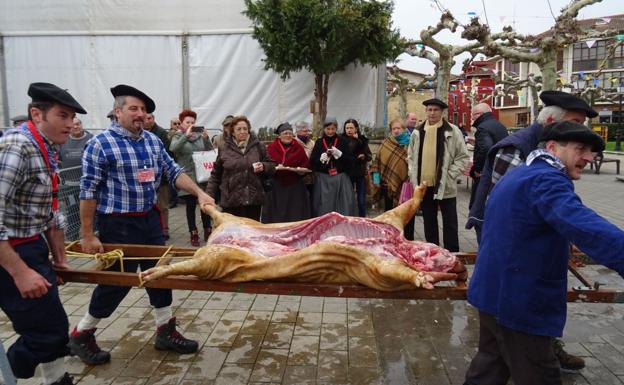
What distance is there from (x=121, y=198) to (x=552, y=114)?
3.05 meters

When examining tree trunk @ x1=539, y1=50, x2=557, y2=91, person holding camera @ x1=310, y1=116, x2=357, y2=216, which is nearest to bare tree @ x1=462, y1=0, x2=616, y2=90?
tree trunk @ x1=539, y1=50, x2=557, y2=91

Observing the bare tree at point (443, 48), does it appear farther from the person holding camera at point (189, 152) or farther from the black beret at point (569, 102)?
the black beret at point (569, 102)

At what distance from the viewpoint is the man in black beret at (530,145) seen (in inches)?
125

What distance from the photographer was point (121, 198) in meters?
3.50

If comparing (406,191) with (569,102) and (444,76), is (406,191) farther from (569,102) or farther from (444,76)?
(444,76)

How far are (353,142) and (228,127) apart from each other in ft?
7.15

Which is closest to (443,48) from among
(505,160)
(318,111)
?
(318,111)

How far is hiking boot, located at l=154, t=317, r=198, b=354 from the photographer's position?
3.72 metres

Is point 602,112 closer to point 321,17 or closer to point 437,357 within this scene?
point 321,17

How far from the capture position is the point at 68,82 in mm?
12195

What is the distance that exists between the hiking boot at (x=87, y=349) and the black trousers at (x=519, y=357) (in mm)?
2655

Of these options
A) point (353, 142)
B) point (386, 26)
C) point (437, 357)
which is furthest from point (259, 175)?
point (386, 26)

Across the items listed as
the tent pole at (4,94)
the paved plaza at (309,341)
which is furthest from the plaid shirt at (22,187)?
the tent pole at (4,94)

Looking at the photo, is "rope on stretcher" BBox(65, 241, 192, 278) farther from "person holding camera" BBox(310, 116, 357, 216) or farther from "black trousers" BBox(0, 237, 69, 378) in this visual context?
"person holding camera" BBox(310, 116, 357, 216)
